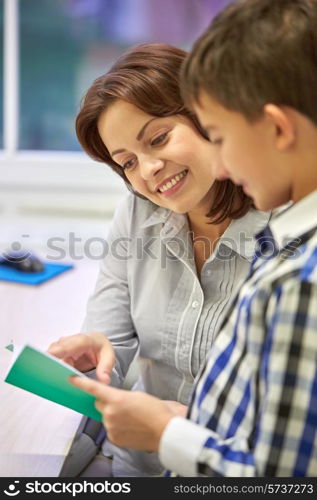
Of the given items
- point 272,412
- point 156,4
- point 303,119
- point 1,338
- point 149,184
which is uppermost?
point 156,4

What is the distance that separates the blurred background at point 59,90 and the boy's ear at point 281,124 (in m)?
1.78

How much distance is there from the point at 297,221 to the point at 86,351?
59cm

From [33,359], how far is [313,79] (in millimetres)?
532

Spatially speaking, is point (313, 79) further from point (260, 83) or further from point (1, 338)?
point (1, 338)

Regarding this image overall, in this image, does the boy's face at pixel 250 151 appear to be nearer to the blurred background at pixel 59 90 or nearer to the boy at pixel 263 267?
the boy at pixel 263 267

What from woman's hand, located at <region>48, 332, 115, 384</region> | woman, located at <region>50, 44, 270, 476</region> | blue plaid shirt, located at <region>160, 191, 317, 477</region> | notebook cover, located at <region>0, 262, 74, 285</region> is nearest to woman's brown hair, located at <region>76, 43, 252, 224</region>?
woman, located at <region>50, 44, 270, 476</region>

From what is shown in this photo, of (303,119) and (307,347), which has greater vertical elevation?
(303,119)

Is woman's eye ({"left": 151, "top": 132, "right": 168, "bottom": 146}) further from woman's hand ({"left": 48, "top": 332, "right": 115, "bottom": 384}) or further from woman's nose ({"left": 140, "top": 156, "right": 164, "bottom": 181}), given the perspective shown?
woman's hand ({"left": 48, "top": 332, "right": 115, "bottom": 384})

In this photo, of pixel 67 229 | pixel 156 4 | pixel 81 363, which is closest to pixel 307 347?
pixel 81 363

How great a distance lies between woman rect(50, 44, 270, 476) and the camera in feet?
4.02

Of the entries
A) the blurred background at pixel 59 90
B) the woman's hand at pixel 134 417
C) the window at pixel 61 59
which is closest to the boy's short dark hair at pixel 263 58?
the woman's hand at pixel 134 417

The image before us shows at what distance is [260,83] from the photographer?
0.74m

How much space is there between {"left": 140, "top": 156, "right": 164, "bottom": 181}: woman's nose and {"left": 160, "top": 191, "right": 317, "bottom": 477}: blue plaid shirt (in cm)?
43

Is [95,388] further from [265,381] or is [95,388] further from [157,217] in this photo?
[157,217]
